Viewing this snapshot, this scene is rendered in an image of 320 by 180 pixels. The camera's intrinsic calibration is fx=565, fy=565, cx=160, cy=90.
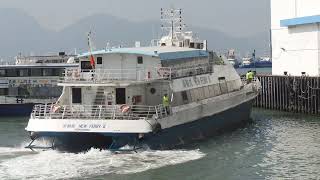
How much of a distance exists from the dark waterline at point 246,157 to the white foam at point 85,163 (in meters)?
0.08

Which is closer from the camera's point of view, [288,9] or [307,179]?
[307,179]

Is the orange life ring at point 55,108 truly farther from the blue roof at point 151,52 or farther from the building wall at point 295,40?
the building wall at point 295,40

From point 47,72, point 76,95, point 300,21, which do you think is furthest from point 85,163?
point 300,21

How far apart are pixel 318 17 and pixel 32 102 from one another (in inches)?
954

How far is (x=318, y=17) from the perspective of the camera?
43.6 m

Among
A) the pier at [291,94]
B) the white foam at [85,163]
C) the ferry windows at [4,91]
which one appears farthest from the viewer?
the ferry windows at [4,91]

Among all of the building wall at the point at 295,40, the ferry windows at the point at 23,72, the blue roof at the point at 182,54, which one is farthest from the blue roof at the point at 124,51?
the ferry windows at the point at 23,72

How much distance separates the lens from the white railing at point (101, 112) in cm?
2581

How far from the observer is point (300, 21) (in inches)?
1804

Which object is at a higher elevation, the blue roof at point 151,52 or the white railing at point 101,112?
the blue roof at point 151,52

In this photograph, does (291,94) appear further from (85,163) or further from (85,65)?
(85,163)

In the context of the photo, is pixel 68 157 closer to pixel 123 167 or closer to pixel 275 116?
→ pixel 123 167

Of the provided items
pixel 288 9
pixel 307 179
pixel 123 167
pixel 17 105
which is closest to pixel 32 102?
pixel 17 105

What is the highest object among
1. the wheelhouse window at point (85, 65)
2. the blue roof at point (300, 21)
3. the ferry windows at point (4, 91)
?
the blue roof at point (300, 21)
